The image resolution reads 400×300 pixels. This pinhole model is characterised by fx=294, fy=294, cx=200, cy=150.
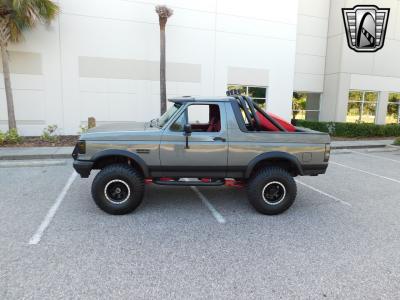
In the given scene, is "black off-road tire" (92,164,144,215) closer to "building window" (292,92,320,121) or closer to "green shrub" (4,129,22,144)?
"green shrub" (4,129,22,144)

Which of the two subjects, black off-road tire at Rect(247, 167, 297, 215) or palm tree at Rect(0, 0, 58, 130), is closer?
black off-road tire at Rect(247, 167, 297, 215)

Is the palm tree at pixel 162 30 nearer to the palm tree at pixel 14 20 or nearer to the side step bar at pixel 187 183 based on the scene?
the palm tree at pixel 14 20

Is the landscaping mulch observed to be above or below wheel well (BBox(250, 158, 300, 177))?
below

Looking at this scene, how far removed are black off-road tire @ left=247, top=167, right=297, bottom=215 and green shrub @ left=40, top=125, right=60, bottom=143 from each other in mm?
9182

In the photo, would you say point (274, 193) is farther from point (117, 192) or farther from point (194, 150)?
point (117, 192)

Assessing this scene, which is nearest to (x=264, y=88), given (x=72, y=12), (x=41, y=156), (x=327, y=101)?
(x=327, y=101)

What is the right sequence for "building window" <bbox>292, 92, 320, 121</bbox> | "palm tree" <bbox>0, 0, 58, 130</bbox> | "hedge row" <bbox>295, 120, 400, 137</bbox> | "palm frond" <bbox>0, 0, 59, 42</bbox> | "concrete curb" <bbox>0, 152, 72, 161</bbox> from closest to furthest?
"concrete curb" <bbox>0, 152, 72, 161</bbox>, "palm frond" <bbox>0, 0, 59, 42</bbox>, "palm tree" <bbox>0, 0, 58, 130</bbox>, "hedge row" <bbox>295, 120, 400, 137</bbox>, "building window" <bbox>292, 92, 320, 121</bbox>

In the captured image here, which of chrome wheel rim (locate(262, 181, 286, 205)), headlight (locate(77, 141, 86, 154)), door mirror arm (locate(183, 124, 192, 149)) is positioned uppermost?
door mirror arm (locate(183, 124, 192, 149))

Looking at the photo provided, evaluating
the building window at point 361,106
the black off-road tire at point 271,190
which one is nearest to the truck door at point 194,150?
the black off-road tire at point 271,190

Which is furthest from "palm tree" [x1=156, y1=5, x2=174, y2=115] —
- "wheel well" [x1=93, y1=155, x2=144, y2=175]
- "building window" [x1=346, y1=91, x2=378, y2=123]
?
"building window" [x1=346, y1=91, x2=378, y2=123]

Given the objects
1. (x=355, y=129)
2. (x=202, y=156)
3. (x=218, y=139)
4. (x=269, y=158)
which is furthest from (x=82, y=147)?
(x=355, y=129)

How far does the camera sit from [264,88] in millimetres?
15766

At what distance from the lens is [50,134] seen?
1236cm

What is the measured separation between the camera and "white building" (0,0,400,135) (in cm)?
1220
